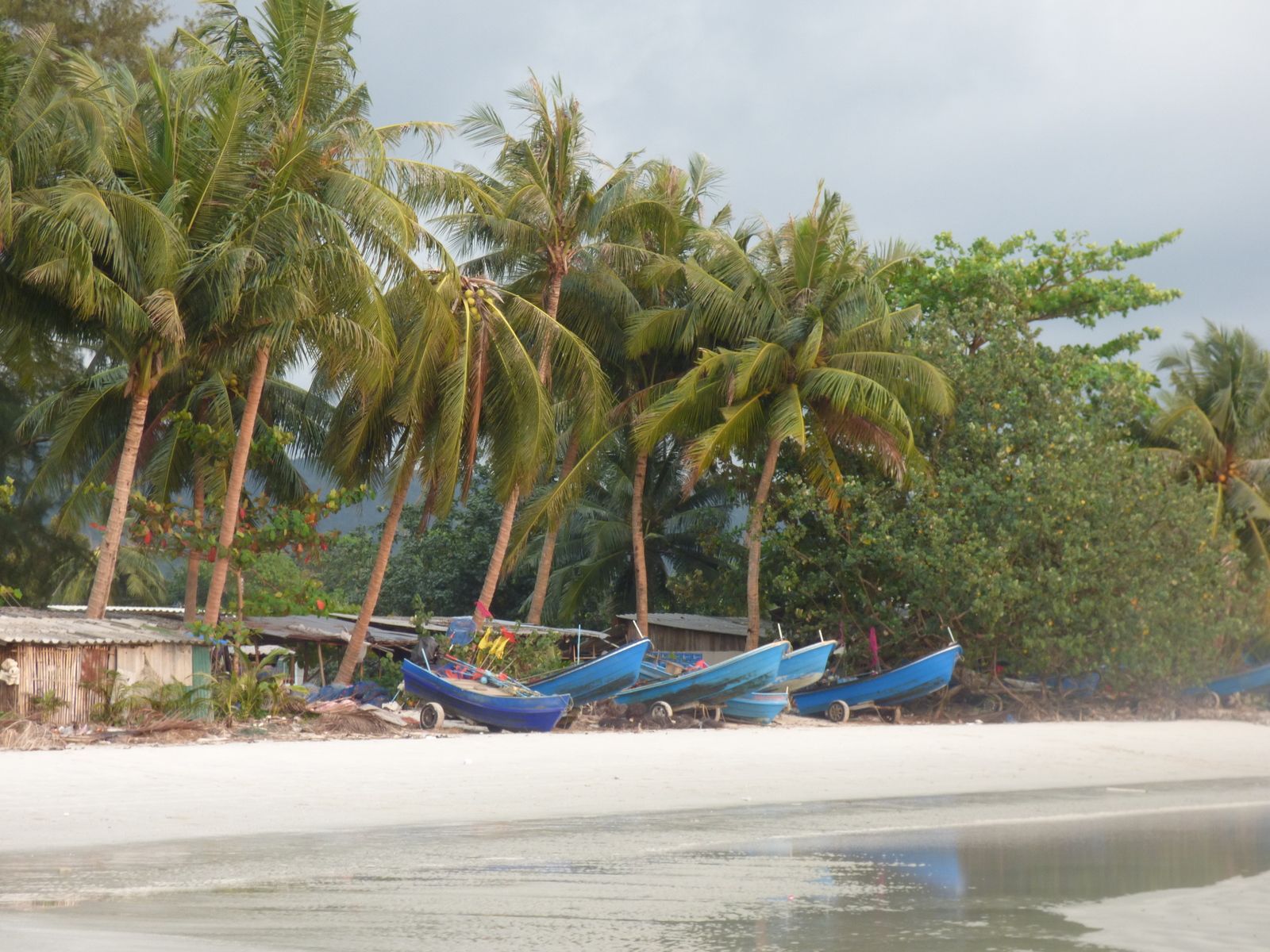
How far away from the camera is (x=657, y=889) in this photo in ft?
22.8

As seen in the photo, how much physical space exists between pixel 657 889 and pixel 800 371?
51.6 feet

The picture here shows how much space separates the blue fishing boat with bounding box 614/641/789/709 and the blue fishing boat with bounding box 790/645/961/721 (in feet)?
9.86

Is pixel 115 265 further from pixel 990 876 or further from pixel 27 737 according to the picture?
pixel 990 876

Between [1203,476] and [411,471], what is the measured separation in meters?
17.9

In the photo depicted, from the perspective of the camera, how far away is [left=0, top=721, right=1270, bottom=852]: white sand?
9305 mm

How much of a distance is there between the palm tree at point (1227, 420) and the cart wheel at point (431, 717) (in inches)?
655

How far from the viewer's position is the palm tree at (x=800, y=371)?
21.2 metres

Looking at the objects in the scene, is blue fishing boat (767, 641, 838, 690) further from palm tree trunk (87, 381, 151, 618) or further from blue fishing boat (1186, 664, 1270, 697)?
blue fishing boat (1186, 664, 1270, 697)

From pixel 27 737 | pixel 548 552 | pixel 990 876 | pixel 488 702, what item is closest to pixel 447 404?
pixel 488 702

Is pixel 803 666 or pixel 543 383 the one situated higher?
pixel 543 383

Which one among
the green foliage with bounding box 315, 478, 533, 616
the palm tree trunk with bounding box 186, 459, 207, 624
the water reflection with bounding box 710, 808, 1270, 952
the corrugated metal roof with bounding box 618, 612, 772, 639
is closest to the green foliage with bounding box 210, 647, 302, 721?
the palm tree trunk with bounding box 186, 459, 207, 624

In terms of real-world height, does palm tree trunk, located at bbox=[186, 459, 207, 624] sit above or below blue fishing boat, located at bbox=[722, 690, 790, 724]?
above

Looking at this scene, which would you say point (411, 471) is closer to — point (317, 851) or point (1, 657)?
point (1, 657)

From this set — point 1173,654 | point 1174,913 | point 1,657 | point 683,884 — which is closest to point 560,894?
point 683,884
